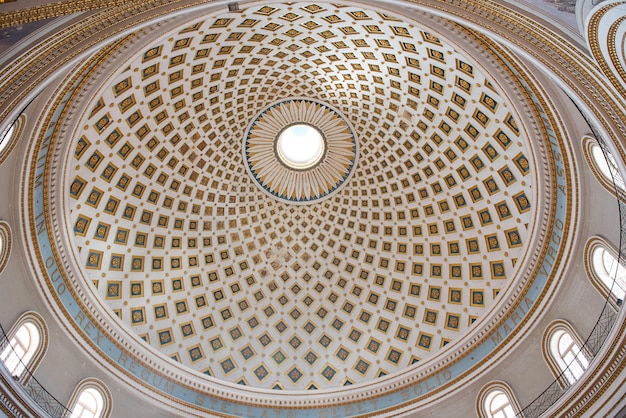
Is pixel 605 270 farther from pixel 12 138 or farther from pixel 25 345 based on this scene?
pixel 25 345

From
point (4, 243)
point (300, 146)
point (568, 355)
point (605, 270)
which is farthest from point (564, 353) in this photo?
point (4, 243)

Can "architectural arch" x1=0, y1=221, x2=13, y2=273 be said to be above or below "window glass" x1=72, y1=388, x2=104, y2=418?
above

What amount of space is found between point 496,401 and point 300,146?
17.0 m

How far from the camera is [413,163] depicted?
77.7 feet

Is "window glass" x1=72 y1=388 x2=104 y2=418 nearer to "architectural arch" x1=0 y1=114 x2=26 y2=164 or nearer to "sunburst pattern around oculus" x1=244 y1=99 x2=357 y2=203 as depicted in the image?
"architectural arch" x1=0 y1=114 x2=26 y2=164

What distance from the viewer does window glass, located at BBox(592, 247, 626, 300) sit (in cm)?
1348

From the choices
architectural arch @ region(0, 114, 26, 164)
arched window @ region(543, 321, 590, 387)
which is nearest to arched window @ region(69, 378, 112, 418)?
architectural arch @ region(0, 114, 26, 164)

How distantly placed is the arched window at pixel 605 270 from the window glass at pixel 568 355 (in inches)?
84.3

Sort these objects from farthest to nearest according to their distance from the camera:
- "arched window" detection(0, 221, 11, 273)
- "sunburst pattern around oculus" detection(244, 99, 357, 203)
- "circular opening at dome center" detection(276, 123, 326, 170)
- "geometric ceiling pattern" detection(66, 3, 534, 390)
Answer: "circular opening at dome center" detection(276, 123, 326, 170) < "sunburst pattern around oculus" detection(244, 99, 357, 203) < "geometric ceiling pattern" detection(66, 3, 534, 390) < "arched window" detection(0, 221, 11, 273)

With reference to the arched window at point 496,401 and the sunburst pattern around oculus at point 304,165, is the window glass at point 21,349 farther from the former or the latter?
the arched window at point 496,401

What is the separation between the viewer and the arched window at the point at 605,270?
44.4 feet

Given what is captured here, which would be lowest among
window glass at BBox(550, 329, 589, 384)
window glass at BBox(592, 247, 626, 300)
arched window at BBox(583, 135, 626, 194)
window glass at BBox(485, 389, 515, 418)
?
window glass at BBox(485, 389, 515, 418)


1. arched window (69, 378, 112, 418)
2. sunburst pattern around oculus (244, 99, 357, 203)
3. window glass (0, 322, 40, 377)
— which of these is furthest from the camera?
sunburst pattern around oculus (244, 99, 357, 203)

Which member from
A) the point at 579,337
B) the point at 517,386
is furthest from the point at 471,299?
the point at 579,337
